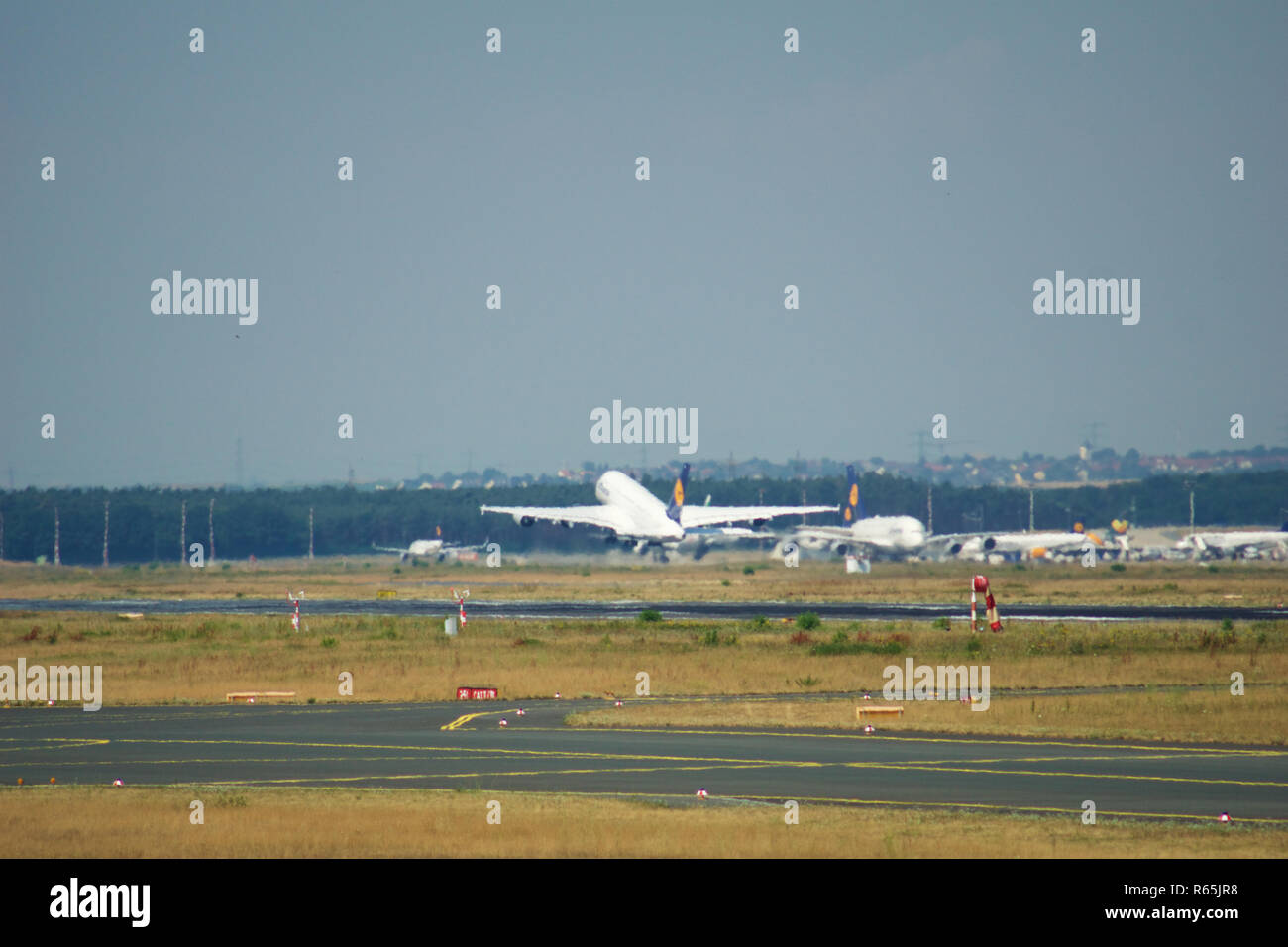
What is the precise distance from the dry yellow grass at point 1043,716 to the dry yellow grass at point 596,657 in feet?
12.6

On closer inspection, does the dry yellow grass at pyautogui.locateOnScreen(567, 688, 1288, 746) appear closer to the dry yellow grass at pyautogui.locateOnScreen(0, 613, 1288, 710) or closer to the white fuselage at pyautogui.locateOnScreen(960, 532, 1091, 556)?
the dry yellow grass at pyautogui.locateOnScreen(0, 613, 1288, 710)

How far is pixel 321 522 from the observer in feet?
643

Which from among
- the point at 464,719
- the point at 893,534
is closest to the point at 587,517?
the point at 893,534

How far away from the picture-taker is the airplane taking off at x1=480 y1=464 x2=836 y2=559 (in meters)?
116

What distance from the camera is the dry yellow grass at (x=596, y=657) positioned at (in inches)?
1657

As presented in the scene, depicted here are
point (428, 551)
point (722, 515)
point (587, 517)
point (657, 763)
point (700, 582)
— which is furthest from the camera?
point (428, 551)

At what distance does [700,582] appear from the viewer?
103 m

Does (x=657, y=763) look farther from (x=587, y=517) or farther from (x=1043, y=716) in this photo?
(x=587, y=517)

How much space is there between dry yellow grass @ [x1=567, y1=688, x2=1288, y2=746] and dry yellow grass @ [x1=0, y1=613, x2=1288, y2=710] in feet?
12.6

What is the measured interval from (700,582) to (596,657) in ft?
179

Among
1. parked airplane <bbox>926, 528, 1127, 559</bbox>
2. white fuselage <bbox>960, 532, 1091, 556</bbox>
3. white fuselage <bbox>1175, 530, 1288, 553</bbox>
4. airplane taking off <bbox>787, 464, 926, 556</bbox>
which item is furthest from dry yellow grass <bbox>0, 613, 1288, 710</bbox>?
white fuselage <bbox>1175, 530, 1288, 553</bbox>
